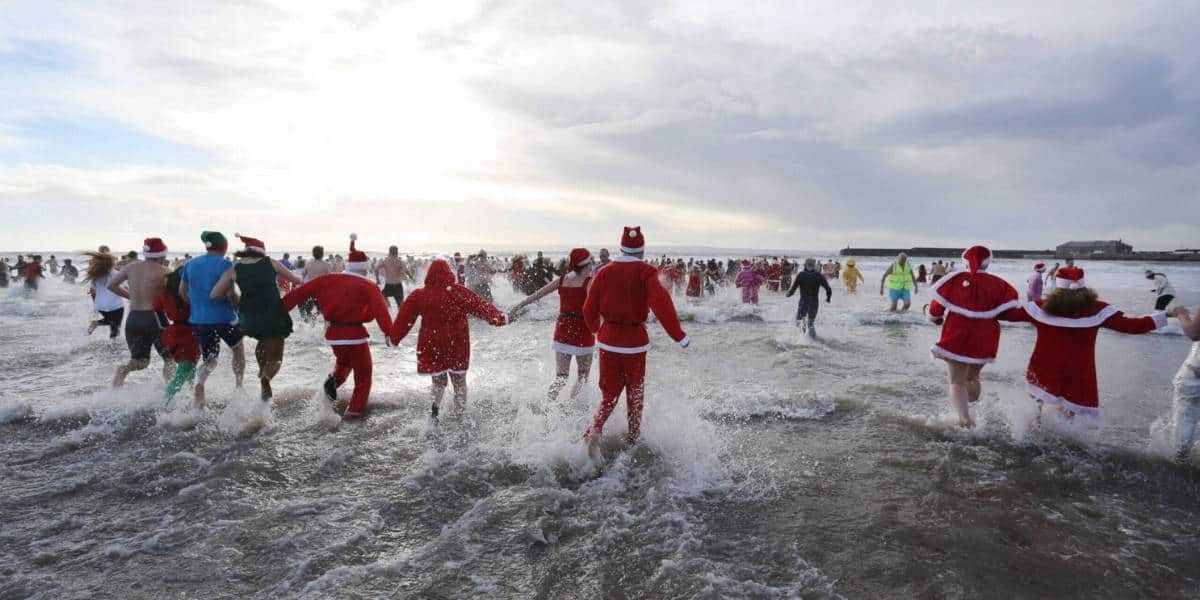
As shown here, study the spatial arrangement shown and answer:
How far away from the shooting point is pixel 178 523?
383 cm

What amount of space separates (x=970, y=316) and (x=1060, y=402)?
102 cm

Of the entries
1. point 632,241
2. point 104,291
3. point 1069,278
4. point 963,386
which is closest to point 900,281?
point 1069,278

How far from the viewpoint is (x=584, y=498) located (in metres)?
4.22

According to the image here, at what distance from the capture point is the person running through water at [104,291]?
7.87 metres

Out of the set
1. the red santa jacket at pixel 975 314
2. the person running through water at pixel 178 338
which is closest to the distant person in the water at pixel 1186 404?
the red santa jacket at pixel 975 314

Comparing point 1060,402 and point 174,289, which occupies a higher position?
point 174,289

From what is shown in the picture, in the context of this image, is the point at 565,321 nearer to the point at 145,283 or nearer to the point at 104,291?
the point at 145,283

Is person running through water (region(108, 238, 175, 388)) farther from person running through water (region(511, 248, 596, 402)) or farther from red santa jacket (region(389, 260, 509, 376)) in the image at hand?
person running through water (region(511, 248, 596, 402))

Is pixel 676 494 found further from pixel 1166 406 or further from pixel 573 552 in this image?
pixel 1166 406

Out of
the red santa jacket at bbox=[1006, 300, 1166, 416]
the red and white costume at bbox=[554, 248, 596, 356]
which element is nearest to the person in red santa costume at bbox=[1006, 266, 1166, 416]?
the red santa jacket at bbox=[1006, 300, 1166, 416]

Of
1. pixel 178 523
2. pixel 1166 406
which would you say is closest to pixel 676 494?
pixel 178 523

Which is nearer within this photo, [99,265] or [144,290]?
[144,290]

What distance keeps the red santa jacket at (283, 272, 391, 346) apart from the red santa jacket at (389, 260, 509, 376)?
1.08ft

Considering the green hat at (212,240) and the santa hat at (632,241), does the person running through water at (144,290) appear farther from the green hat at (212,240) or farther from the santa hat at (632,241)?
the santa hat at (632,241)
